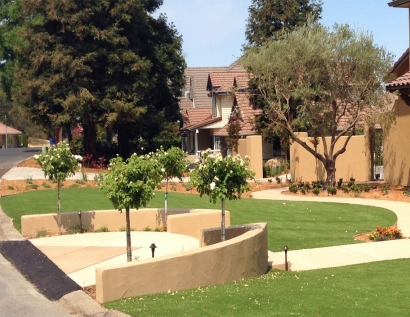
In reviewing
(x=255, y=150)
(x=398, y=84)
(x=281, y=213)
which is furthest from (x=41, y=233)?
(x=255, y=150)

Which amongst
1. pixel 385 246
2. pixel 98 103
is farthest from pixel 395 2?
pixel 98 103

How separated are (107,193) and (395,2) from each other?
55.5 ft

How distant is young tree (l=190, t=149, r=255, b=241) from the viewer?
1170cm

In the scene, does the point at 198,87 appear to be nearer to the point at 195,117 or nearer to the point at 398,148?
the point at 195,117

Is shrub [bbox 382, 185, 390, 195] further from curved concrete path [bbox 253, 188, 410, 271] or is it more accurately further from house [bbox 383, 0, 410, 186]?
curved concrete path [bbox 253, 188, 410, 271]

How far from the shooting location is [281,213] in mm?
18641

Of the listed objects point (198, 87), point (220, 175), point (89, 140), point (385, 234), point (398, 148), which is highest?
point (198, 87)

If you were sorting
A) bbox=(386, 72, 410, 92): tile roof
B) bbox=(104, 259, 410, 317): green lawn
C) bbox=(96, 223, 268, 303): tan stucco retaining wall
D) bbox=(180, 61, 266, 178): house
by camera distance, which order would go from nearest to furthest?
1. bbox=(104, 259, 410, 317): green lawn
2. bbox=(96, 223, 268, 303): tan stucco retaining wall
3. bbox=(386, 72, 410, 92): tile roof
4. bbox=(180, 61, 266, 178): house

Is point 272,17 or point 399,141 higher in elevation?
point 272,17

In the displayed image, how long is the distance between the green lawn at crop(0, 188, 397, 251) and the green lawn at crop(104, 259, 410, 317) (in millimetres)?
3628

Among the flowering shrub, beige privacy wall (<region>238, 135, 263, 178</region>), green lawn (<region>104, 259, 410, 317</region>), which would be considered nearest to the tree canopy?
beige privacy wall (<region>238, 135, 263, 178</region>)

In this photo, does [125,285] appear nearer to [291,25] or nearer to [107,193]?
[107,193]

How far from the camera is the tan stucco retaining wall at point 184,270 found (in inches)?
373

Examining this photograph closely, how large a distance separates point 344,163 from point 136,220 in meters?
13.9
